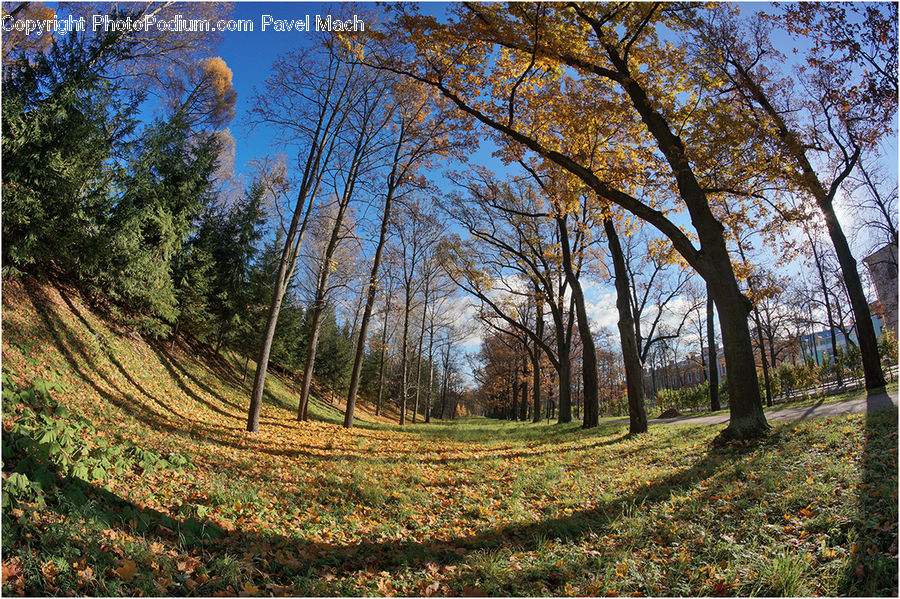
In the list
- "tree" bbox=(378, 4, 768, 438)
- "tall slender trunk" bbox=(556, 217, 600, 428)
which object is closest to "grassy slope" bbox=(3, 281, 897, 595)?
"tree" bbox=(378, 4, 768, 438)

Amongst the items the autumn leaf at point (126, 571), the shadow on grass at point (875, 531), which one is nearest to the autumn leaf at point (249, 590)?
the autumn leaf at point (126, 571)

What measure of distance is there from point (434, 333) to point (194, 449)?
62.1 feet

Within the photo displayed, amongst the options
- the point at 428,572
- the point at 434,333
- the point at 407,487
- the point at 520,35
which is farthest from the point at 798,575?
the point at 434,333

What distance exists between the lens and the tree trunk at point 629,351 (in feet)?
31.4

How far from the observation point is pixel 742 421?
19.8 ft

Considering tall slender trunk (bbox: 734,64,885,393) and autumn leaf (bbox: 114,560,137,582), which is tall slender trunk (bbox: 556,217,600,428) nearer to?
tall slender trunk (bbox: 734,64,885,393)

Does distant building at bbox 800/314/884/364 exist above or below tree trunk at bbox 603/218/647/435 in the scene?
above

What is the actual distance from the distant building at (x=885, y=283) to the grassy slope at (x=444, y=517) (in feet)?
63.2

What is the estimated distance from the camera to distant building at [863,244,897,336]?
18172 mm

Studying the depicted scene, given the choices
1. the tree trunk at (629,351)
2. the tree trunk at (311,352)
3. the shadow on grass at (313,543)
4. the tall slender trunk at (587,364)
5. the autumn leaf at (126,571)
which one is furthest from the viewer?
the tall slender trunk at (587,364)

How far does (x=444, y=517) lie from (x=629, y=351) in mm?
7400

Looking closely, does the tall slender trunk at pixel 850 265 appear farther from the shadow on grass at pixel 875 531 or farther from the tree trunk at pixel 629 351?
the shadow on grass at pixel 875 531

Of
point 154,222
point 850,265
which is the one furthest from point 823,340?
point 154,222

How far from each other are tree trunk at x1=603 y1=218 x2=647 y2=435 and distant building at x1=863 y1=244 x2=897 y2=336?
16735 mm
